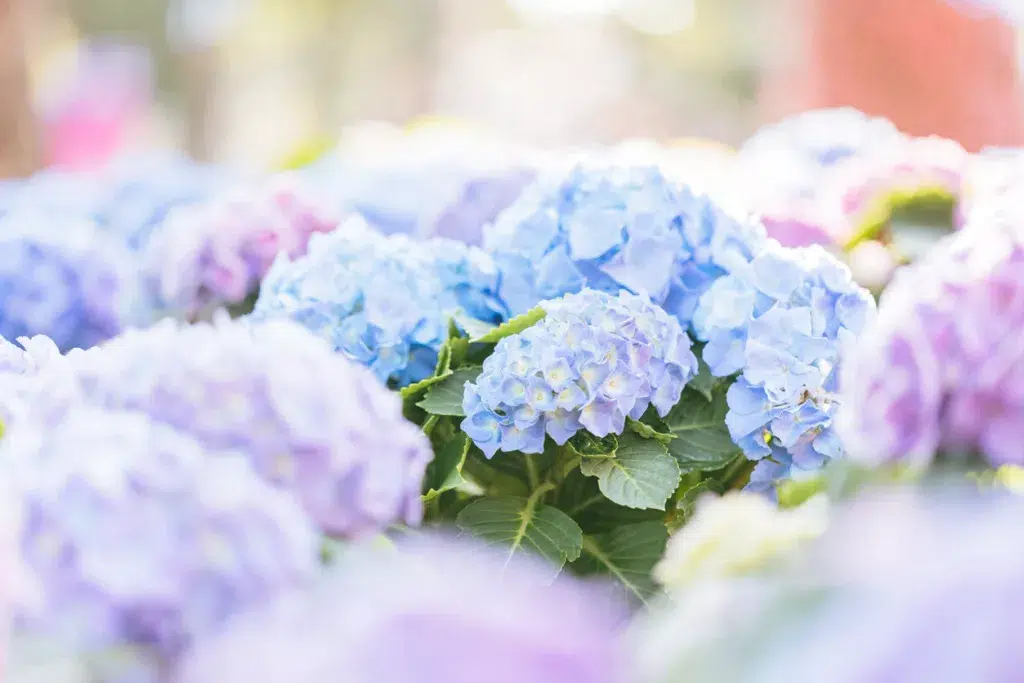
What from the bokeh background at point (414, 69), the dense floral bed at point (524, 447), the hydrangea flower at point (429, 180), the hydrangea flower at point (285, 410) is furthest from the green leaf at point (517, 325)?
the bokeh background at point (414, 69)

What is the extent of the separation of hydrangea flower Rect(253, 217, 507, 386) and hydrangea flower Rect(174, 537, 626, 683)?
1.55 ft

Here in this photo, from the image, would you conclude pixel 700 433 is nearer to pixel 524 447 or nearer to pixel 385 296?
pixel 524 447

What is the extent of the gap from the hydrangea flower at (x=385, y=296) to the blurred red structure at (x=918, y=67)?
1.58m

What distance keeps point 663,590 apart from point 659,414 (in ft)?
0.50

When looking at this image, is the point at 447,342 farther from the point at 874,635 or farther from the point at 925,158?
the point at 925,158

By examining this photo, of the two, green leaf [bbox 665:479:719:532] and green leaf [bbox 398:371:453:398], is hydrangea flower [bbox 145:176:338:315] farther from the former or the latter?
green leaf [bbox 665:479:719:532]

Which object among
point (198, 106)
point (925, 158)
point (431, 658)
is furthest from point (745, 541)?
point (198, 106)

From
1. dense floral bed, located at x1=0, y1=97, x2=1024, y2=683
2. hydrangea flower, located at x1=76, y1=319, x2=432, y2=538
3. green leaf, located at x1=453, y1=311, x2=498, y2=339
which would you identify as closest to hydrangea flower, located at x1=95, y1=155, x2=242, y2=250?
dense floral bed, located at x1=0, y1=97, x2=1024, y2=683

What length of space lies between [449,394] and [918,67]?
1.95m

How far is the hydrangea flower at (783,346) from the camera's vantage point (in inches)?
30.4

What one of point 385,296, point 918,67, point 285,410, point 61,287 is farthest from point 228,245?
point 918,67

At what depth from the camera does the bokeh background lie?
2457mm

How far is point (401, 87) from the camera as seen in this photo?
7160 mm

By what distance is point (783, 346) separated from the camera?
2.62ft
